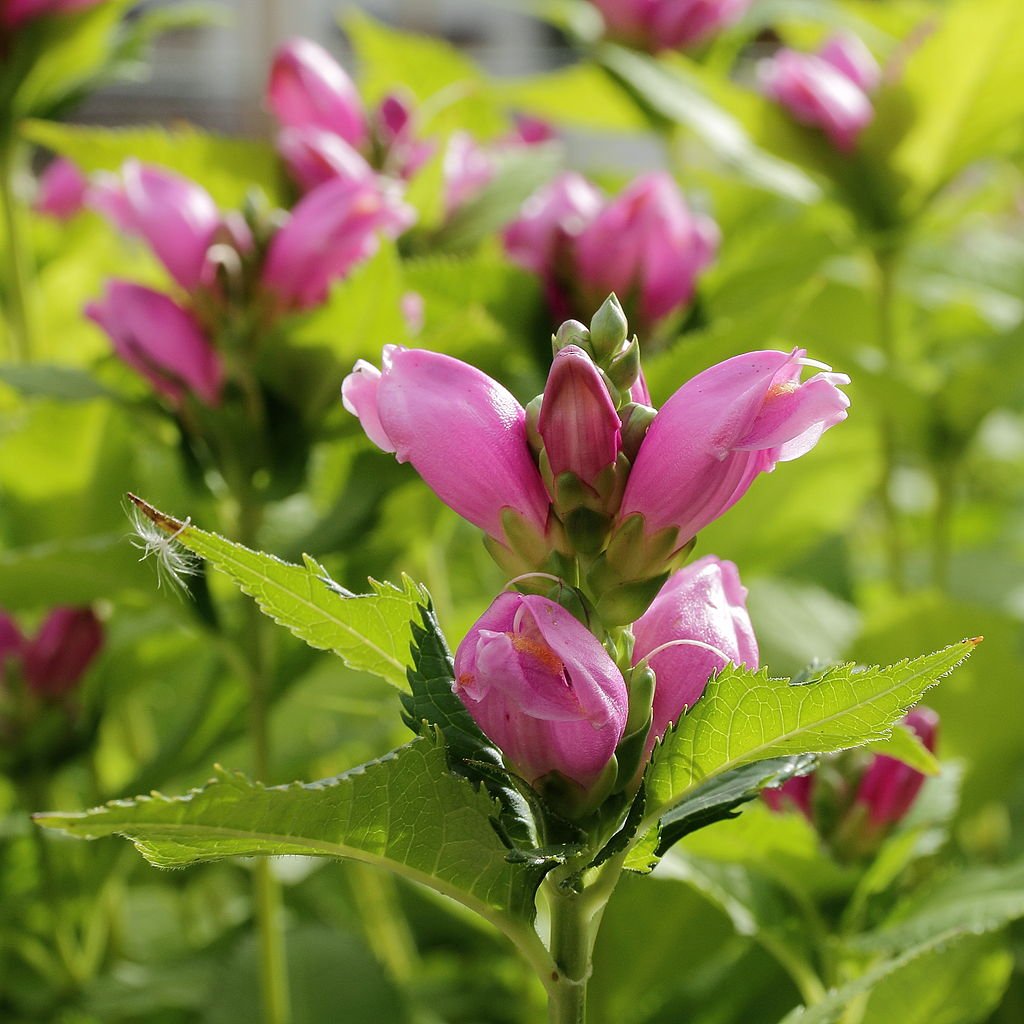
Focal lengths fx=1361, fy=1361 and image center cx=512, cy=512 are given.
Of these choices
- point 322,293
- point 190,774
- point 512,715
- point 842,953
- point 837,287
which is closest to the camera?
point 512,715

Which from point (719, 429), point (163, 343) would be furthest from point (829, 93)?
point (719, 429)

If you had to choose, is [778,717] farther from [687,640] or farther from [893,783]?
[893,783]

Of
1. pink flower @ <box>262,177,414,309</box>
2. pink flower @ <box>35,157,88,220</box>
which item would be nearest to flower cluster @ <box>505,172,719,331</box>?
pink flower @ <box>262,177,414,309</box>

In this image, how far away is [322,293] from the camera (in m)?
0.59

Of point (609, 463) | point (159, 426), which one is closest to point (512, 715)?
point (609, 463)

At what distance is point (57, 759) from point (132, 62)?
0.40 m

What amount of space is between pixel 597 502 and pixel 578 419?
0.02m

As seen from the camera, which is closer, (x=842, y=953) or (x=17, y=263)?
(x=842, y=953)

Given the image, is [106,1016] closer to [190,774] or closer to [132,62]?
[190,774]

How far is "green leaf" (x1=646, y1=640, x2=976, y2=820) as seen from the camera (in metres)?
0.29

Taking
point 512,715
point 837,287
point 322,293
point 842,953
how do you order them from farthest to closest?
point 837,287 < point 322,293 < point 842,953 < point 512,715

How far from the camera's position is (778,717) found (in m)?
0.30

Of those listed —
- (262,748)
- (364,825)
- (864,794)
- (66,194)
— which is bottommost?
(66,194)

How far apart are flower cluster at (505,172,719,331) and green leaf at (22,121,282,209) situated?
0.51ft
